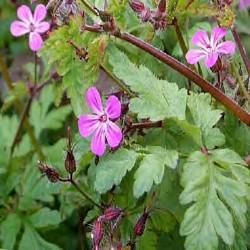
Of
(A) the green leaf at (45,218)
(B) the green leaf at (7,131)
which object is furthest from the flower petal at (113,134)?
(B) the green leaf at (7,131)

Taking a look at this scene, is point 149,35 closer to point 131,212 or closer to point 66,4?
point 66,4

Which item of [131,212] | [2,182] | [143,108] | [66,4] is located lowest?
[131,212]

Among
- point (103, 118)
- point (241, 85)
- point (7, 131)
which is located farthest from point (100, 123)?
point (7, 131)

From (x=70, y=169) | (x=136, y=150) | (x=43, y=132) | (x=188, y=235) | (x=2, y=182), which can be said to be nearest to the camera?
(x=188, y=235)

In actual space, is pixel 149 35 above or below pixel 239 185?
above

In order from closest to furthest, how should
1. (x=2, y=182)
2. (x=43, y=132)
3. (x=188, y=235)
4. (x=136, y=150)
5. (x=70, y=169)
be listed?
(x=188, y=235) → (x=136, y=150) → (x=70, y=169) → (x=2, y=182) → (x=43, y=132)

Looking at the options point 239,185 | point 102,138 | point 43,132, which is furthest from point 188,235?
point 43,132

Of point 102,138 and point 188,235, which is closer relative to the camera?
point 188,235

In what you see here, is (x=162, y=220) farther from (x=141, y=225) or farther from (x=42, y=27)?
A: (x=42, y=27)
